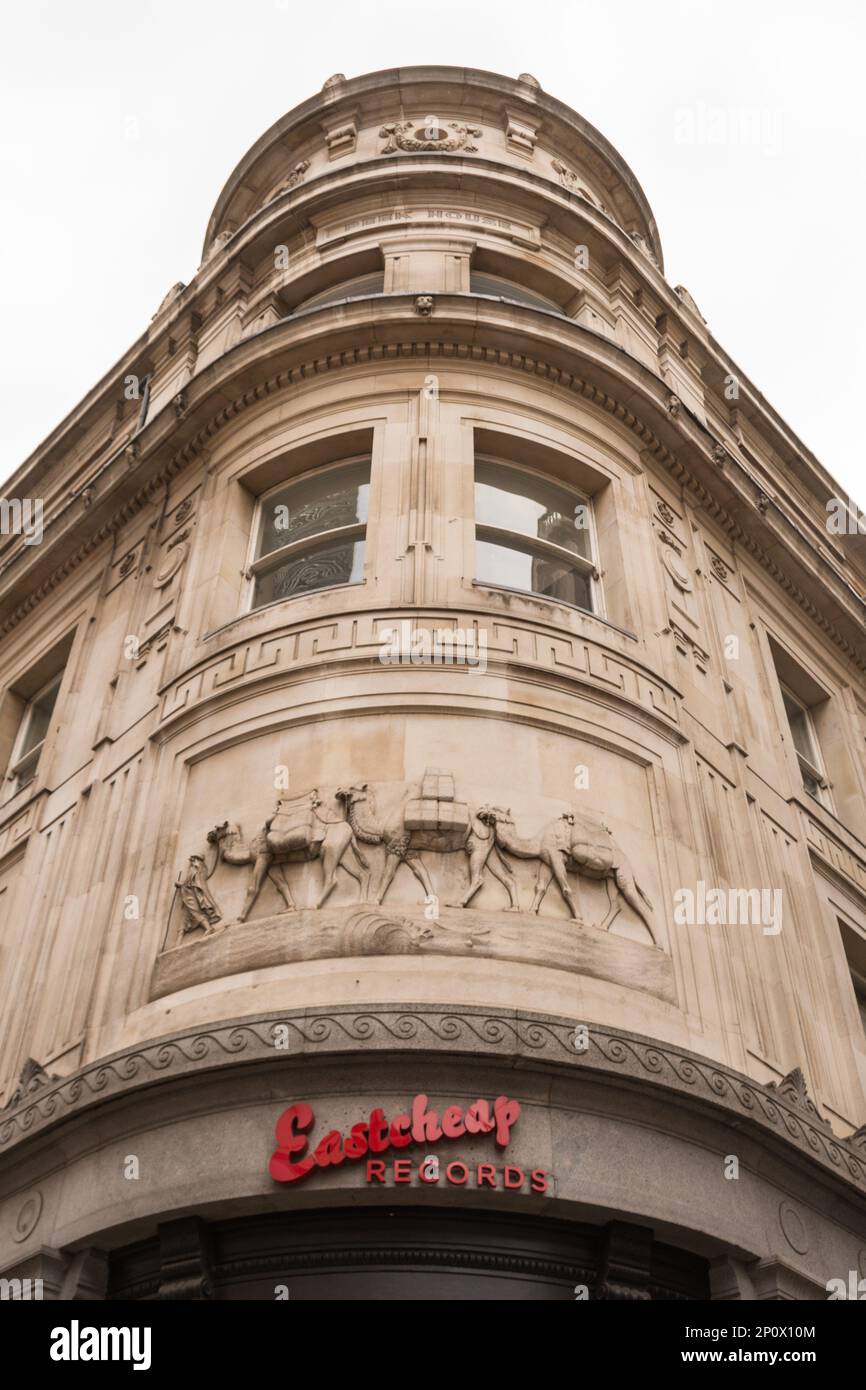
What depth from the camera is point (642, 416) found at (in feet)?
60.8

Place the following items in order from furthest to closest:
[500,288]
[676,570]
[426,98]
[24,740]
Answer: [426,98], [500,288], [24,740], [676,570]

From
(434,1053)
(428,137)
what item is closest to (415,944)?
(434,1053)

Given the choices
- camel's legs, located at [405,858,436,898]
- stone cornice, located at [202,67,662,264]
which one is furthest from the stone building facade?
stone cornice, located at [202,67,662,264]

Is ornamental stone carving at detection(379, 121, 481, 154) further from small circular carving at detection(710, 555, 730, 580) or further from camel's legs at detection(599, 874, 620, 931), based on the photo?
camel's legs at detection(599, 874, 620, 931)

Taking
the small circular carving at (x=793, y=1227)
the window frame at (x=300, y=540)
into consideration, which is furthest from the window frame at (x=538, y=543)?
the small circular carving at (x=793, y=1227)

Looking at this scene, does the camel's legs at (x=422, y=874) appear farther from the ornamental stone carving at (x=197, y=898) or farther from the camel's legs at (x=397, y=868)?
the ornamental stone carving at (x=197, y=898)

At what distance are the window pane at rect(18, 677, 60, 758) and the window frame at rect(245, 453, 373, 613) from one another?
5510mm

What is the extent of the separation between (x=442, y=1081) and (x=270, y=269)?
16.9m

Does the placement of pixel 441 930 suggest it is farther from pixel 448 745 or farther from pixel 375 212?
pixel 375 212

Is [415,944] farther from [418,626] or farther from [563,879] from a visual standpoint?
[418,626]

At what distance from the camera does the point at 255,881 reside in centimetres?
1232

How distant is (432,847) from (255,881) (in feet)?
5.60

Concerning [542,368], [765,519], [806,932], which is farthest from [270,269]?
[806,932]

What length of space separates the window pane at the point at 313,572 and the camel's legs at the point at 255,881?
4231mm
